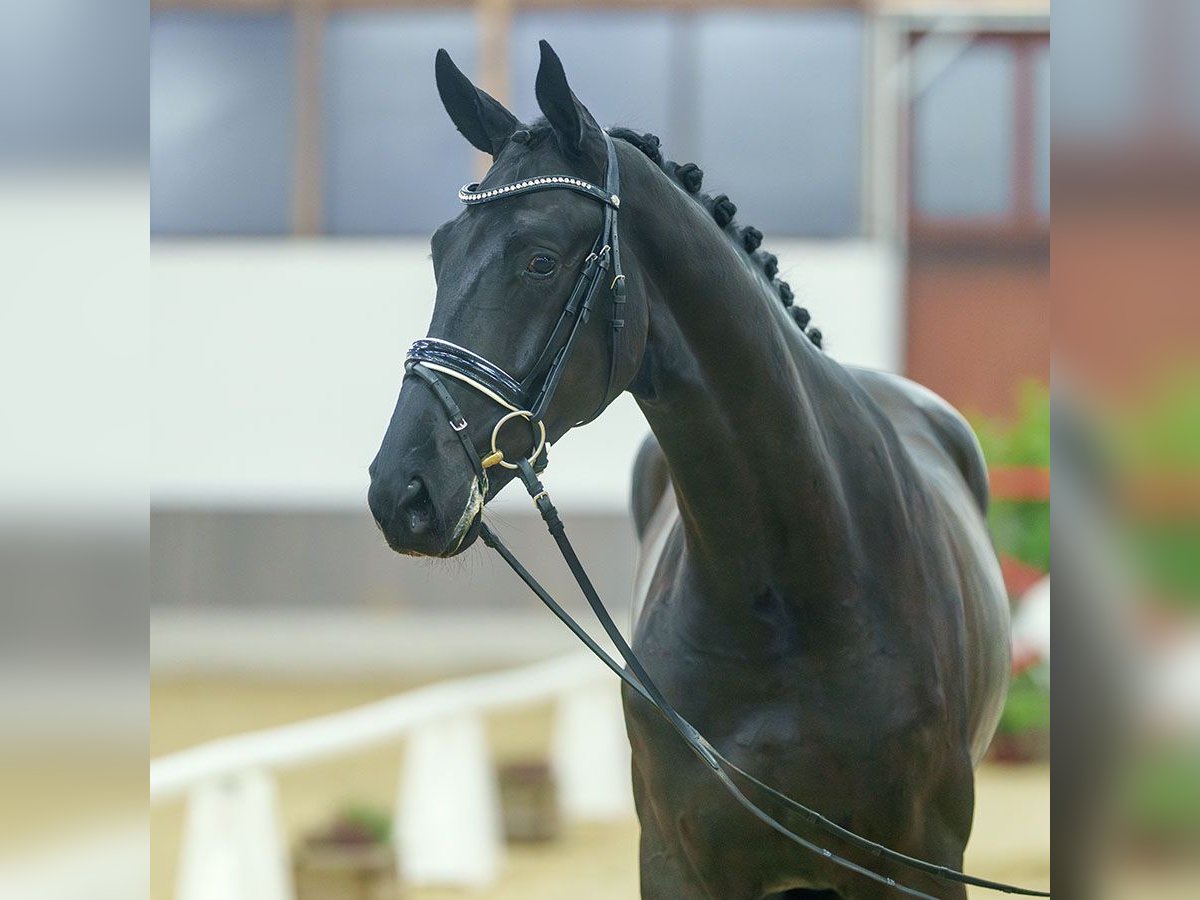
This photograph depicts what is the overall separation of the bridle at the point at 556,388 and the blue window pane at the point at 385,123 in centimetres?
974

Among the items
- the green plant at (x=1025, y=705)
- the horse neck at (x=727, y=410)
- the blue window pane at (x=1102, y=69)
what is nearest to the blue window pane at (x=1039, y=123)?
the green plant at (x=1025, y=705)

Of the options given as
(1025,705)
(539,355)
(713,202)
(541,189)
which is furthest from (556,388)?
(1025,705)

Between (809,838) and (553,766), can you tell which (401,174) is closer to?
(553,766)

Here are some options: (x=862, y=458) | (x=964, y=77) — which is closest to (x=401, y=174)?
(x=964, y=77)

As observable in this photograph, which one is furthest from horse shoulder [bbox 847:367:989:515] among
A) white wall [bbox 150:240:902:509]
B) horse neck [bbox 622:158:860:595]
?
white wall [bbox 150:240:902:509]

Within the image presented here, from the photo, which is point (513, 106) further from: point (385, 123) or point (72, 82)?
point (72, 82)

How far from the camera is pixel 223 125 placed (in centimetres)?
1177

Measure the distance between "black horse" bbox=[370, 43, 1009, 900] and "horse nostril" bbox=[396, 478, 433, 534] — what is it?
8 centimetres

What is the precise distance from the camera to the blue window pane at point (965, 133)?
37.3 feet

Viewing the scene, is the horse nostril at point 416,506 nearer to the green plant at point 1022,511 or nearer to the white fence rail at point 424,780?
the white fence rail at point 424,780

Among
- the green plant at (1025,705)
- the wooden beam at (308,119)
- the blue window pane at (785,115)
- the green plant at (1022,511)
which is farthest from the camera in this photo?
the wooden beam at (308,119)

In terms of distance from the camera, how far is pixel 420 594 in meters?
11.2

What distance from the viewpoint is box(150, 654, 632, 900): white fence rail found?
4465mm

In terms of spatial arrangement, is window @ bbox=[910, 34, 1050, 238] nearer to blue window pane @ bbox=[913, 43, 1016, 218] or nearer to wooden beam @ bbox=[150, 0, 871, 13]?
blue window pane @ bbox=[913, 43, 1016, 218]
